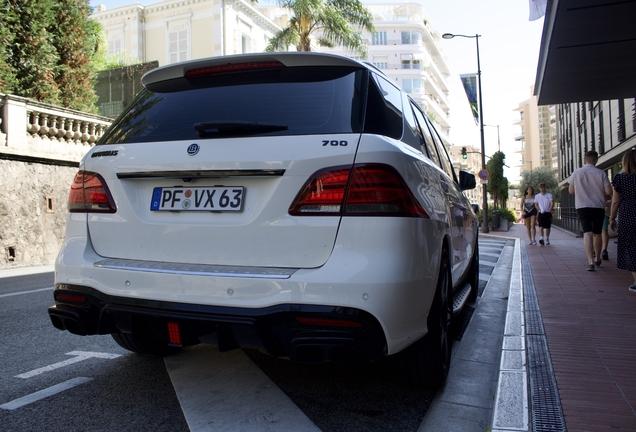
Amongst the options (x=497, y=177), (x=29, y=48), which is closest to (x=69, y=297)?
(x=29, y=48)

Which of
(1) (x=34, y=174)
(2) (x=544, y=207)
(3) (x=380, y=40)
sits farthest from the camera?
(3) (x=380, y=40)

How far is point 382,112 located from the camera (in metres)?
2.72

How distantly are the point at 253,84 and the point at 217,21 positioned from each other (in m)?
33.2

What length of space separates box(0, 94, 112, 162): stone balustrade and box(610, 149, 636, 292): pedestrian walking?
12.2 metres

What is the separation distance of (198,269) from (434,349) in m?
1.33

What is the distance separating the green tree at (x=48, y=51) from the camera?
1409 centimetres

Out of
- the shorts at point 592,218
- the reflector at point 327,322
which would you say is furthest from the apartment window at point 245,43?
the reflector at point 327,322

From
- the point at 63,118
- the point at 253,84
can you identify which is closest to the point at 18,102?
the point at 63,118

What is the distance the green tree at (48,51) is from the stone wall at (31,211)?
2.65 metres

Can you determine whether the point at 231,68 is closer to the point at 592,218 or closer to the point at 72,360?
the point at 72,360

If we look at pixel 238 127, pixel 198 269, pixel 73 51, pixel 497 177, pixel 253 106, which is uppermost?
pixel 73 51

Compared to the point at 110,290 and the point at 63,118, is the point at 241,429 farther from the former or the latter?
the point at 63,118

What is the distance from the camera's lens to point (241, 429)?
8.25 ft

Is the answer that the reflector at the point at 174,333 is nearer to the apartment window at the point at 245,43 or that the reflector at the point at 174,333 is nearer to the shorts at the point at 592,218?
the shorts at the point at 592,218
